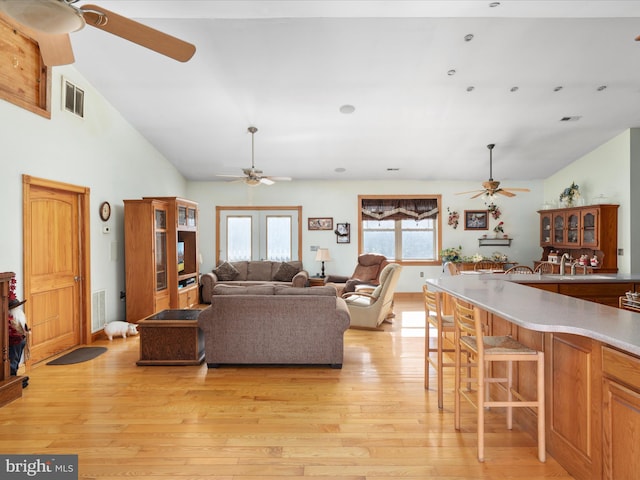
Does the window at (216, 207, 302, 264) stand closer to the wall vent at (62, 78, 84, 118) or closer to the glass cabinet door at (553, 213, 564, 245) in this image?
the wall vent at (62, 78, 84, 118)

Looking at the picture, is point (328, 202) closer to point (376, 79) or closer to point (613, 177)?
point (376, 79)

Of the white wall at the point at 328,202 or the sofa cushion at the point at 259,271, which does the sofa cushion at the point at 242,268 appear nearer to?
the sofa cushion at the point at 259,271

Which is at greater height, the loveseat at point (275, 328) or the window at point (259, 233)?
the window at point (259, 233)

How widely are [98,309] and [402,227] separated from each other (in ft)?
20.0

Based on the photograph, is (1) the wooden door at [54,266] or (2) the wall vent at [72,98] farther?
(2) the wall vent at [72,98]

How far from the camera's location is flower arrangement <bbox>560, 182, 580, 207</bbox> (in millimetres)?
7145

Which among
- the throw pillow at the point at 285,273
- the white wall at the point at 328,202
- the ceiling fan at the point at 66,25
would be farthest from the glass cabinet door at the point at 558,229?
the ceiling fan at the point at 66,25

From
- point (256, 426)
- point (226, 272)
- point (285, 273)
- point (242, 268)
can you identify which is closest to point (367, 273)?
point (285, 273)

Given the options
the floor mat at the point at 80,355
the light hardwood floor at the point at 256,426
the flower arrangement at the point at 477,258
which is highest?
the flower arrangement at the point at 477,258

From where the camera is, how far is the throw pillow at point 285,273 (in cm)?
771

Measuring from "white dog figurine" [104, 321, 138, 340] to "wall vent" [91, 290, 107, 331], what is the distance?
14 cm

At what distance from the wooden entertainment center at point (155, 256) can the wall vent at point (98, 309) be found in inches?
16.2

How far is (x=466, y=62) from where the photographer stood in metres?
4.36

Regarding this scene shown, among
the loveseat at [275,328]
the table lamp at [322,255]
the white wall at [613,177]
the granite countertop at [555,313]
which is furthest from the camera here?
the table lamp at [322,255]
